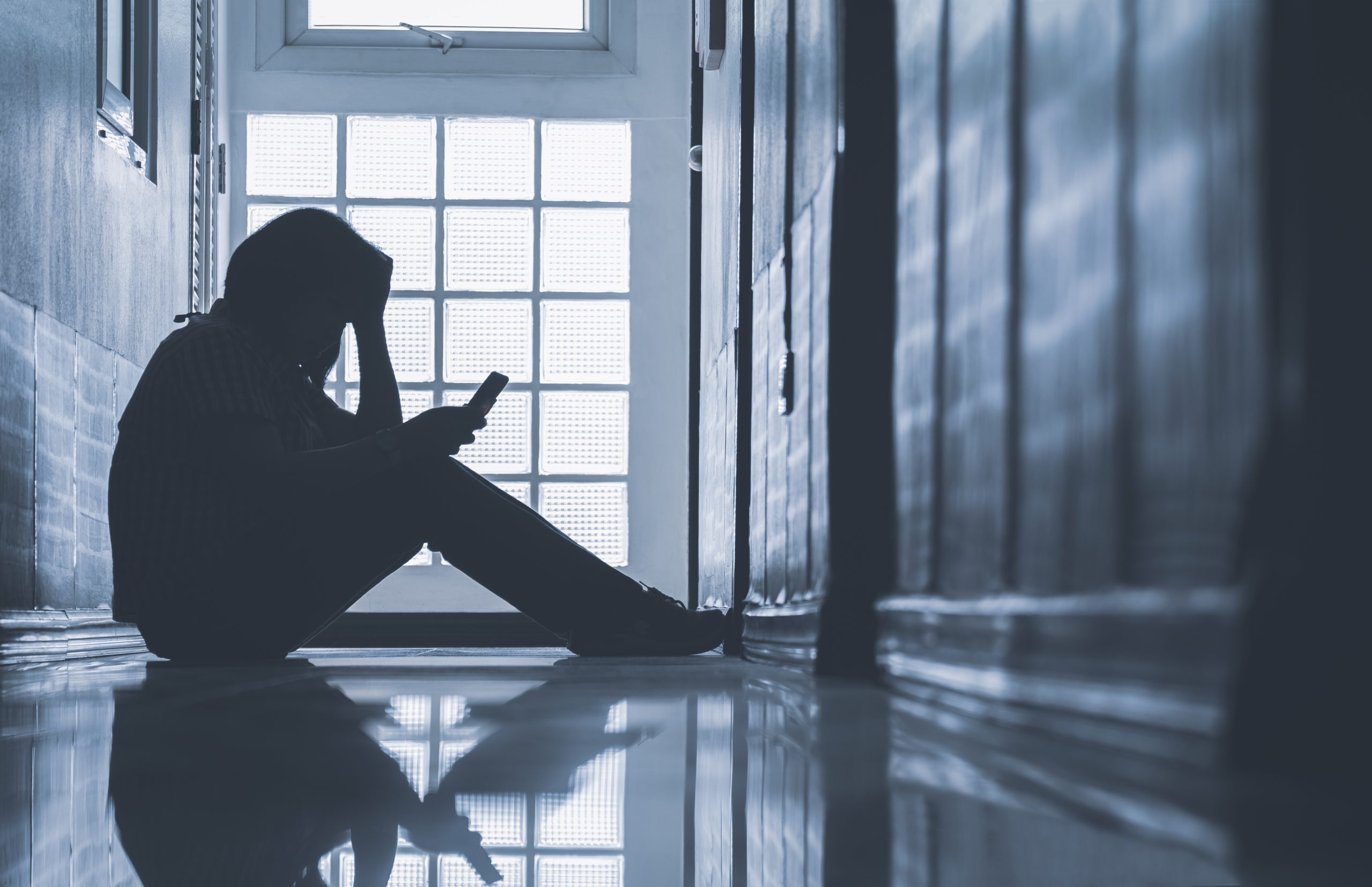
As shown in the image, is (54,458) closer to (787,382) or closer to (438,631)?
(787,382)

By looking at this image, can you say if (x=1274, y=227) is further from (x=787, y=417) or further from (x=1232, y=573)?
(x=787, y=417)

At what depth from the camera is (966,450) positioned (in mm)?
982

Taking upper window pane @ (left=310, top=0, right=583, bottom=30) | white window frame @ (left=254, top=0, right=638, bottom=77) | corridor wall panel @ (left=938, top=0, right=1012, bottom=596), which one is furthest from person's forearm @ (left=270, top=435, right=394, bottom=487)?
upper window pane @ (left=310, top=0, right=583, bottom=30)

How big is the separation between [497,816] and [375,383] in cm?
189

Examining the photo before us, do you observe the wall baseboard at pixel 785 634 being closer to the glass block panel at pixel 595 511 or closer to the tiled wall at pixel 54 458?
the tiled wall at pixel 54 458

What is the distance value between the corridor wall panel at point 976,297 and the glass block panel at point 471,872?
1.91 ft

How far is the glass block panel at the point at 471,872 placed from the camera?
0.34 m

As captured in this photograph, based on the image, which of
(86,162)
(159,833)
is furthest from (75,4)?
(159,833)

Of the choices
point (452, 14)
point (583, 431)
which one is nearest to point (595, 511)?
point (583, 431)

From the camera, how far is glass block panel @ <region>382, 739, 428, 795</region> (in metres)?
0.54

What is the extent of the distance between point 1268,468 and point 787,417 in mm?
1255

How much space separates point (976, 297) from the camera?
3.21 feet

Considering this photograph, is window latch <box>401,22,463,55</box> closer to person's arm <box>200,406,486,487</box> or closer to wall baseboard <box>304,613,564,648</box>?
wall baseboard <box>304,613,564,648</box>

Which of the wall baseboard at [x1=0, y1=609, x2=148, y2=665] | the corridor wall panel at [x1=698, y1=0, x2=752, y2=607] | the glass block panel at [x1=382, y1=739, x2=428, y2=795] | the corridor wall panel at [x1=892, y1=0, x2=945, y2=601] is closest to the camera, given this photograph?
the glass block panel at [x1=382, y1=739, x2=428, y2=795]
